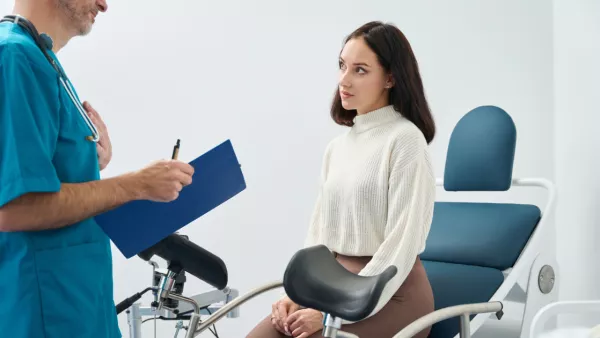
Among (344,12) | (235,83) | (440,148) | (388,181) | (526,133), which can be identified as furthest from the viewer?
(235,83)

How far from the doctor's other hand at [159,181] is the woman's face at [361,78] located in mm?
624

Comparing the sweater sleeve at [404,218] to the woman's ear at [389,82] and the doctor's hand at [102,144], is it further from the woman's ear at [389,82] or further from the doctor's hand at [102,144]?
the doctor's hand at [102,144]

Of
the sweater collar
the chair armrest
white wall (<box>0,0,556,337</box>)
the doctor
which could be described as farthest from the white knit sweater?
white wall (<box>0,0,556,337</box>)

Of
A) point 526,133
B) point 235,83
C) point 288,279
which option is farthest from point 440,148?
point 288,279

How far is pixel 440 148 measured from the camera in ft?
8.56

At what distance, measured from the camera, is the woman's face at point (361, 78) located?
5.43 feet

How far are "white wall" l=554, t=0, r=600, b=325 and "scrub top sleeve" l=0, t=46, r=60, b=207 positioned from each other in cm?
169

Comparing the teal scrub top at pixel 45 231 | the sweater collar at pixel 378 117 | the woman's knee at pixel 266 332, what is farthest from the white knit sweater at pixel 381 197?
the teal scrub top at pixel 45 231

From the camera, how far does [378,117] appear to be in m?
1.69

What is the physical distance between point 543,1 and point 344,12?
0.90 metres

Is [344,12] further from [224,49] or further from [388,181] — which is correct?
[388,181]

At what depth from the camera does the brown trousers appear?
150 cm

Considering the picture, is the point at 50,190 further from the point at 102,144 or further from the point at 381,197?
the point at 381,197

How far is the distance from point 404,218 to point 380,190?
102 mm
